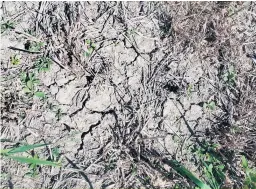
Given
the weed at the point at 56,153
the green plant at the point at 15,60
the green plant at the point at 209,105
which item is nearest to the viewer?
the weed at the point at 56,153

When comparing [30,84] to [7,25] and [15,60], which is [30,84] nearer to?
[15,60]

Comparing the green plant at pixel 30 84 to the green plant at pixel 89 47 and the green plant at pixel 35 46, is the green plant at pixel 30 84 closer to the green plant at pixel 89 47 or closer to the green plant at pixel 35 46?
the green plant at pixel 35 46

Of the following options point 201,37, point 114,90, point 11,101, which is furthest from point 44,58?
point 201,37

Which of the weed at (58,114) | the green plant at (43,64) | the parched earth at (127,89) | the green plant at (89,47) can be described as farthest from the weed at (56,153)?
the green plant at (89,47)

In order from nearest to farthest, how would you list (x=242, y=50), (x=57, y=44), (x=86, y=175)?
(x=86, y=175) < (x=57, y=44) < (x=242, y=50)

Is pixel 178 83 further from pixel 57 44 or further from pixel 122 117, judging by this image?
pixel 57 44

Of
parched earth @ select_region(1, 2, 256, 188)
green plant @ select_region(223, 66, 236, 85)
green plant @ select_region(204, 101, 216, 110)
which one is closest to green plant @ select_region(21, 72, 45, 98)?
parched earth @ select_region(1, 2, 256, 188)

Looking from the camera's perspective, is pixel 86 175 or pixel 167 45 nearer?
pixel 86 175

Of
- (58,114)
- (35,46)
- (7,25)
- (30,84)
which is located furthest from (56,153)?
(7,25)
